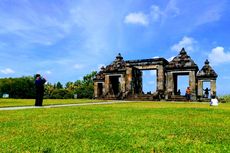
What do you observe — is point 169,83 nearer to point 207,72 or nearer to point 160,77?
point 160,77

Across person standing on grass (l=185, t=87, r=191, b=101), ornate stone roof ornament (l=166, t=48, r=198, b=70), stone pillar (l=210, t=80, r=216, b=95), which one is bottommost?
person standing on grass (l=185, t=87, r=191, b=101)

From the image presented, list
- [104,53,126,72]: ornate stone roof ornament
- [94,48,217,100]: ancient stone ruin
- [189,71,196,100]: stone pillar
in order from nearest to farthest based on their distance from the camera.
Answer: [189,71,196,100]: stone pillar < [94,48,217,100]: ancient stone ruin < [104,53,126,72]: ornate stone roof ornament

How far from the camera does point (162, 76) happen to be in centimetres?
3722

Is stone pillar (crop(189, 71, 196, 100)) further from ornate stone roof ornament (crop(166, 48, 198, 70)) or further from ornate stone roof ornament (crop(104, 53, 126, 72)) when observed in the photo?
ornate stone roof ornament (crop(104, 53, 126, 72))

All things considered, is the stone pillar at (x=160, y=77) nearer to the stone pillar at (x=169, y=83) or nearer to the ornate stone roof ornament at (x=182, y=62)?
the stone pillar at (x=169, y=83)

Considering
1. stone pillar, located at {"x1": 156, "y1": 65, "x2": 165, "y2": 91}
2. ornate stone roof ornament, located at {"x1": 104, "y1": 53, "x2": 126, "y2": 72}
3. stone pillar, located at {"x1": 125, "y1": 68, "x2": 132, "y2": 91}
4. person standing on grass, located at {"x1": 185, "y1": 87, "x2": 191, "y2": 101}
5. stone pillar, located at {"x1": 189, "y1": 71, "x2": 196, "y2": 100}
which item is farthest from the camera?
ornate stone roof ornament, located at {"x1": 104, "y1": 53, "x2": 126, "y2": 72}

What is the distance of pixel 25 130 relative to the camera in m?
7.64

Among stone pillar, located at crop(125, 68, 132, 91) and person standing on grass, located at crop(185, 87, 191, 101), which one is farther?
stone pillar, located at crop(125, 68, 132, 91)

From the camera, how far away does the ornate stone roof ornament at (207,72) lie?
35656 mm

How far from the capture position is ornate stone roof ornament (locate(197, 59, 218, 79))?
35656 millimetres

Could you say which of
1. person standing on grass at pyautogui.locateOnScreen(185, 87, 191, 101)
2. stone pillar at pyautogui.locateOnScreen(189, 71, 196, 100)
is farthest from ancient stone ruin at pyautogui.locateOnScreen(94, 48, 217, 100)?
person standing on grass at pyautogui.locateOnScreen(185, 87, 191, 101)

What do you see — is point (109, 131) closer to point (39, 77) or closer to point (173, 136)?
point (173, 136)

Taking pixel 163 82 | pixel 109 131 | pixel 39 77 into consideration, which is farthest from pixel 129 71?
pixel 109 131

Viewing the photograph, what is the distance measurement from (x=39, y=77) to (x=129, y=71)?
2213 centimetres
